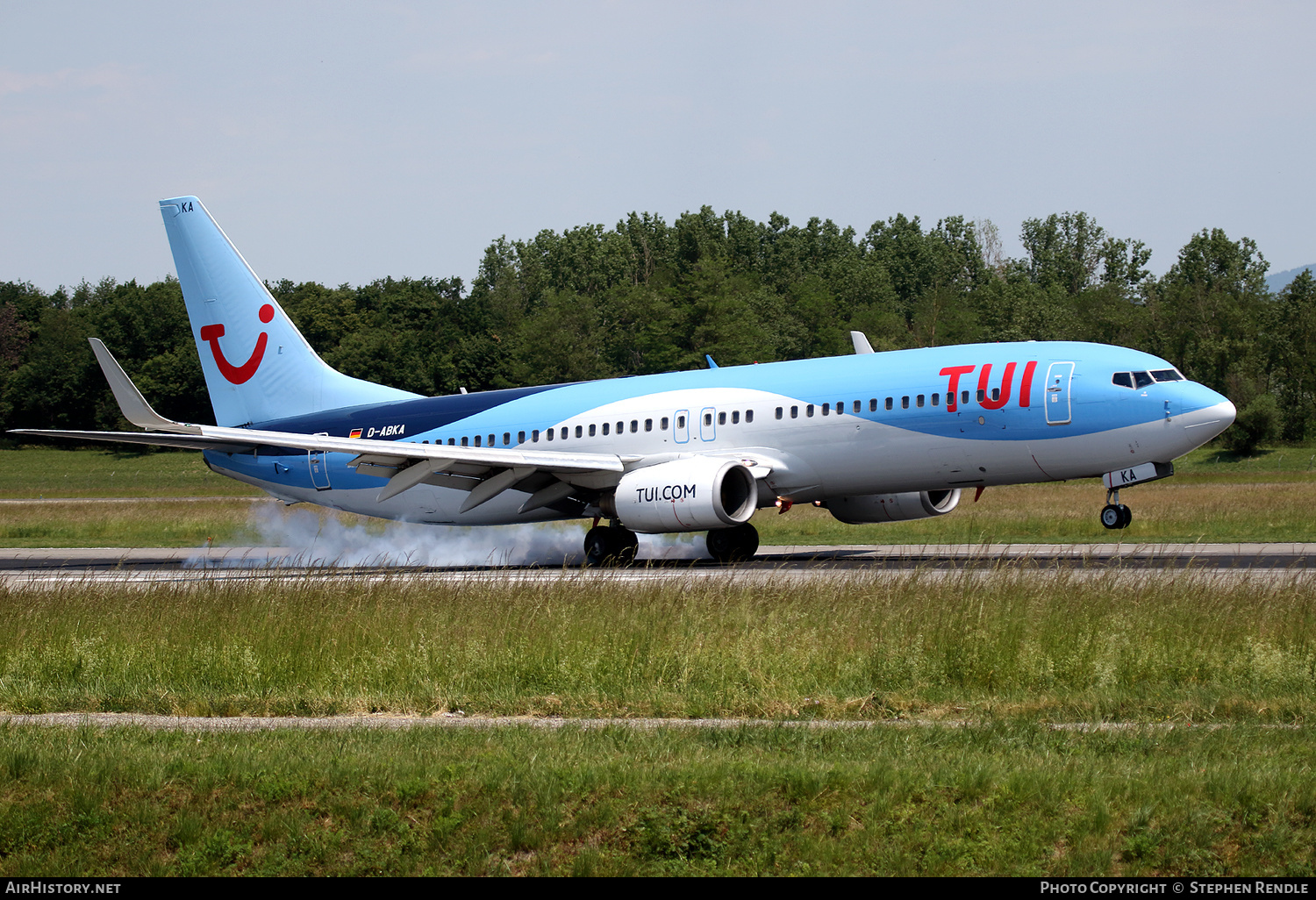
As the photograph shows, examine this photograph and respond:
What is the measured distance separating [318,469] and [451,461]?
6.24 metres

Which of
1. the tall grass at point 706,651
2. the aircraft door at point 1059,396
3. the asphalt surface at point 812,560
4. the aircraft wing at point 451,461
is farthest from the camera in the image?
the aircraft wing at point 451,461

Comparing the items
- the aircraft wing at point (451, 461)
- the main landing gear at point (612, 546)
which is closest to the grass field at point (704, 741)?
the aircraft wing at point (451, 461)

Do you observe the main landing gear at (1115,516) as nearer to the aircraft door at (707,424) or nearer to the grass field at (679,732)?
the grass field at (679,732)

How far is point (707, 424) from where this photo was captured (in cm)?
2603

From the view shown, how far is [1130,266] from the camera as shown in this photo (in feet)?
464

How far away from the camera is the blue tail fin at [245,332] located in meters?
31.5

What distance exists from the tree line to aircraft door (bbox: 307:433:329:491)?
51.3m

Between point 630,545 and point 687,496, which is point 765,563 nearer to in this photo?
point 687,496

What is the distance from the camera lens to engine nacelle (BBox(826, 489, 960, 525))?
27.0 m

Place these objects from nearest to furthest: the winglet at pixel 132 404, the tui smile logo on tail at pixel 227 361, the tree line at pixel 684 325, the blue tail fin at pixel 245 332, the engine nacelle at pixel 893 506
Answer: the winglet at pixel 132 404, the engine nacelle at pixel 893 506, the blue tail fin at pixel 245 332, the tui smile logo on tail at pixel 227 361, the tree line at pixel 684 325

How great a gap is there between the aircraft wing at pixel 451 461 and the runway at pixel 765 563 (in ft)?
5.52
